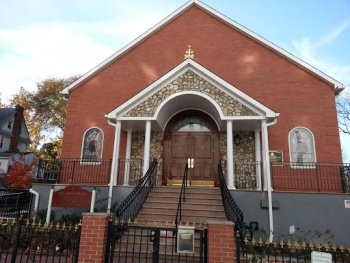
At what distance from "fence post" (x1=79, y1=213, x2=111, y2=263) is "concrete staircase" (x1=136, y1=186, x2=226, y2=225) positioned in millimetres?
2706

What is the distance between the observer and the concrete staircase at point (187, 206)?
7902 millimetres

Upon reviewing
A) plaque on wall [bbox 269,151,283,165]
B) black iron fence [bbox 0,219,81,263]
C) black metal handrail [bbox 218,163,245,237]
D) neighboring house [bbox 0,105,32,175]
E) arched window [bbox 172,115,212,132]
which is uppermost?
neighboring house [bbox 0,105,32,175]

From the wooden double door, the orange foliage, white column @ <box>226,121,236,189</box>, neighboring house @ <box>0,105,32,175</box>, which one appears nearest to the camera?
white column @ <box>226,121,236,189</box>

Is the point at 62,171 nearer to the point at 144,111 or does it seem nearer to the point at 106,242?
the point at 144,111

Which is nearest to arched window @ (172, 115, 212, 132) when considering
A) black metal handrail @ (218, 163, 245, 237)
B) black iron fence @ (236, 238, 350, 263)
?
black metal handrail @ (218, 163, 245, 237)

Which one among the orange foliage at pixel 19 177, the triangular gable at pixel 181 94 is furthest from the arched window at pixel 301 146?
the orange foliage at pixel 19 177

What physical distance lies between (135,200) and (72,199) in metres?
1.97

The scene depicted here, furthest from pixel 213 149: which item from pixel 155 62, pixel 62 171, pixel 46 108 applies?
pixel 46 108

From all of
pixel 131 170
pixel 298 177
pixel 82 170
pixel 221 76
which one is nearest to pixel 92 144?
pixel 82 170

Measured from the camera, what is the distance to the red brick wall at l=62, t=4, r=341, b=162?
11125mm

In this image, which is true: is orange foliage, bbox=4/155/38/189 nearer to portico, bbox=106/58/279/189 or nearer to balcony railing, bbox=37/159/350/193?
balcony railing, bbox=37/159/350/193

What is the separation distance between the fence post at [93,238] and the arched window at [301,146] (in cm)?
849

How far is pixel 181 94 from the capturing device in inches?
395

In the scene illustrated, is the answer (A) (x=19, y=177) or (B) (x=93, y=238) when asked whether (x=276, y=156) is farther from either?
(A) (x=19, y=177)
